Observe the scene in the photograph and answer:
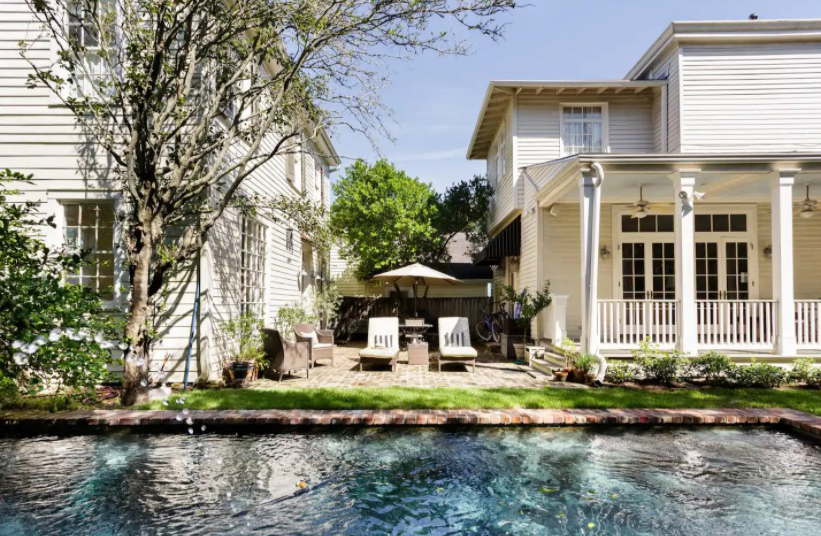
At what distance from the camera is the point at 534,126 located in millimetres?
13039

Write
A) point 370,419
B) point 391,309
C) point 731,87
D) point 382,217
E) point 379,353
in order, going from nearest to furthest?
point 370,419 < point 379,353 < point 731,87 < point 391,309 < point 382,217

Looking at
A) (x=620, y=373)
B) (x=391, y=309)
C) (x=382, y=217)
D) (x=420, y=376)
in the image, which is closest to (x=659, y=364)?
(x=620, y=373)

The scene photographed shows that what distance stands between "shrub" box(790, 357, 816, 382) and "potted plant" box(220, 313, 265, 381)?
28.6ft

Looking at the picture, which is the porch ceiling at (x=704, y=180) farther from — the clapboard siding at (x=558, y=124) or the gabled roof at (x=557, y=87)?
the gabled roof at (x=557, y=87)

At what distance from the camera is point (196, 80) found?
25.6ft

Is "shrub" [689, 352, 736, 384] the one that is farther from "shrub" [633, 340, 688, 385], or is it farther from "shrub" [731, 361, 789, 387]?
"shrub" [633, 340, 688, 385]

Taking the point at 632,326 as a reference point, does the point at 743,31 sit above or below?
above

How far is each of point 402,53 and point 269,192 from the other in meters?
4.71

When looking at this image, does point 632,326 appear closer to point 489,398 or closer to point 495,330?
point 489,398

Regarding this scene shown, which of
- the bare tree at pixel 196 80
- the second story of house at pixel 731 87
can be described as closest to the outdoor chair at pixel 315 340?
the bare tree at pixel 196 80

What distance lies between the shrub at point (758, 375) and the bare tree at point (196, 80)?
646 centimetres

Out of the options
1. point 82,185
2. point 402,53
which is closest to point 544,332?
point 402,53

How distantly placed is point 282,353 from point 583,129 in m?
9.89

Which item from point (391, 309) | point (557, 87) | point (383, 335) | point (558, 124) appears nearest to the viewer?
point (383, 335)
